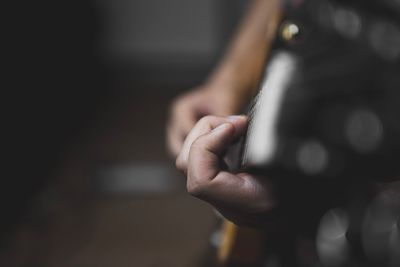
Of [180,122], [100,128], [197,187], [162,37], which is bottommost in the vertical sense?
[100,128]

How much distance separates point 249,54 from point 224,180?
2.12ft

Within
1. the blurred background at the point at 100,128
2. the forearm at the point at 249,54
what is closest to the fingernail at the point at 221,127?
the forearm at the point at 249,54

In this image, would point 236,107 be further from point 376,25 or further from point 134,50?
point 134,50

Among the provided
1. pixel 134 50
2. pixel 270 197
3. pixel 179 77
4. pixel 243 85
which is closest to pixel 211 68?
pixel 179 77

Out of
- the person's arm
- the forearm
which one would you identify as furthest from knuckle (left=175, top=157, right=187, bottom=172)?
the forearm

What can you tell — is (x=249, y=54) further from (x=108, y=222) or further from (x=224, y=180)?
(x=224, y=180)

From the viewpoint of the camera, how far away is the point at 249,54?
1106mm

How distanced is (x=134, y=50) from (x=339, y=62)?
6.75 ft

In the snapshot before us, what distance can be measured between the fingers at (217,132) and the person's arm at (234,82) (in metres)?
0.32

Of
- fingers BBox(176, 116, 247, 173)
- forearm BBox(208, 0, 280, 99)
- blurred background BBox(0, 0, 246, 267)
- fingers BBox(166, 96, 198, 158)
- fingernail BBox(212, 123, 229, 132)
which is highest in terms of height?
fingernail BBox(212, 123, 229, 132)

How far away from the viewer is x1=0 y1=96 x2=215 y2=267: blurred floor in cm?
114

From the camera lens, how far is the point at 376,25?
723 millimetres

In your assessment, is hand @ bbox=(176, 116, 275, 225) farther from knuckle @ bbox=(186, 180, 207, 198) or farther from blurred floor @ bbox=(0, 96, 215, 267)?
blurred floor @ bbox=(0, 96, 215, 267)

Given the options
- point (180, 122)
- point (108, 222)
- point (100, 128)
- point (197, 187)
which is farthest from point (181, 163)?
point (100, 128)
